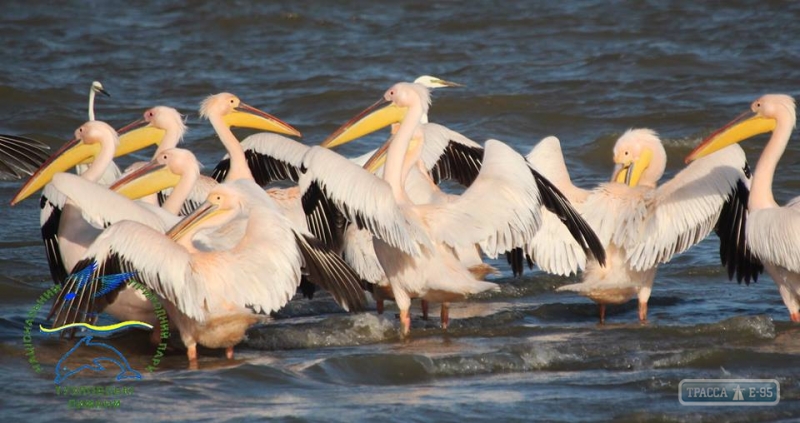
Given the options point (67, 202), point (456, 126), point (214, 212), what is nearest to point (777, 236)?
point (214, 212)

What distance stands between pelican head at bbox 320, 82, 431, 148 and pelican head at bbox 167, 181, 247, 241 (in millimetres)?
1468

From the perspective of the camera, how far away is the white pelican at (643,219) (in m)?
6.98

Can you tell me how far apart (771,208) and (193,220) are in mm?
3101

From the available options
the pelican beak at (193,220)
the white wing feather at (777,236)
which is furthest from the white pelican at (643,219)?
the pelican beak at (193,220)

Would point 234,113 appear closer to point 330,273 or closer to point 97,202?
point 97,202

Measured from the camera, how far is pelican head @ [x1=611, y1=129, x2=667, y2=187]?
7.65 meters

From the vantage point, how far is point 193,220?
6.06 m

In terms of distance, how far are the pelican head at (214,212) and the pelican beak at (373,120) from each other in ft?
5.06

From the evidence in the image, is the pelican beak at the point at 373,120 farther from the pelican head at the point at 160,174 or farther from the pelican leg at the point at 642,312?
the pelican leg at the point at 642,312

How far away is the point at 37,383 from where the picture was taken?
568 centimetres

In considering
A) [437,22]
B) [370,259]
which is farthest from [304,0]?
[370,259]

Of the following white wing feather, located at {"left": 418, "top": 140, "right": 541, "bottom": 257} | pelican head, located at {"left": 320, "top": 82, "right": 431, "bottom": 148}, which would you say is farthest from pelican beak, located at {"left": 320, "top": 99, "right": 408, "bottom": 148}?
white wing feather, located at {"left": 418, "top": 140, "right": 541, "bottom": 257}

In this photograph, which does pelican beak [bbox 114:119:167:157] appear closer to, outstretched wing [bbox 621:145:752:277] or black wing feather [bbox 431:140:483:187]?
black wing feather [bbox 431:140:483:187]

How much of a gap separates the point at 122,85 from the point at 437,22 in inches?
188
